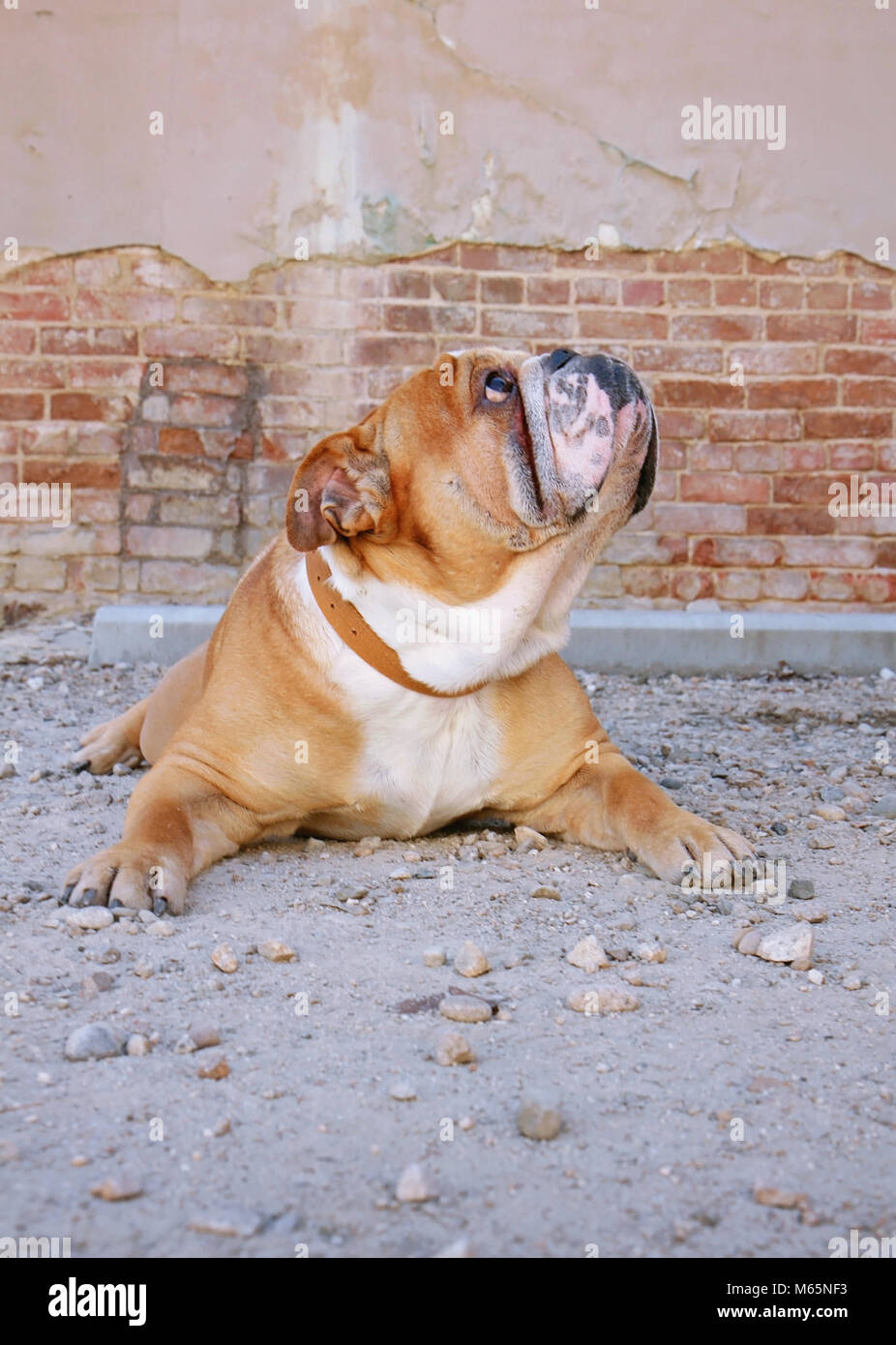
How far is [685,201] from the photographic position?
18.6 feet

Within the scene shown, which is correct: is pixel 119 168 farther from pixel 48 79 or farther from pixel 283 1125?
pixel 283 1125

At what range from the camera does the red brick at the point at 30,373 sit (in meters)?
5.79

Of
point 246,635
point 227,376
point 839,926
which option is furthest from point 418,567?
point 227,376

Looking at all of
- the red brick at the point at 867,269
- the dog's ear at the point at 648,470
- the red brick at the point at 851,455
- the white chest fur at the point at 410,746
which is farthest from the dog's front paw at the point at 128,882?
the red brick at the point at 867,269

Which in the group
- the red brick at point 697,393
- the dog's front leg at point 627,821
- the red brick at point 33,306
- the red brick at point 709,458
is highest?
the red brick at point 33,306

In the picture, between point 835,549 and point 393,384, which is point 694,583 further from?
point 393,384

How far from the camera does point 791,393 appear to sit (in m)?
5.79

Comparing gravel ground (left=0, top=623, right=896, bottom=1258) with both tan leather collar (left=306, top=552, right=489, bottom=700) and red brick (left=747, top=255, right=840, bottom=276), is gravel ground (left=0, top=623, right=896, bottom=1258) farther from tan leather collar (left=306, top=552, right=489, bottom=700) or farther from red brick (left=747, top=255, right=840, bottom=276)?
red brick (left=747, top=255, right=840, bottom=276)

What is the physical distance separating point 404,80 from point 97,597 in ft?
8.27

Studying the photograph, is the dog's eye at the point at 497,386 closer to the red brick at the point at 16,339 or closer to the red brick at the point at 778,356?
the red brick at the point at 778,356

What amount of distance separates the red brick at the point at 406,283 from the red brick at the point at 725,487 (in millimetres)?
1365

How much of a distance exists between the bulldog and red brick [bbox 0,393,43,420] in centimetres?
289

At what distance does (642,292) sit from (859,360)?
0.97 metres

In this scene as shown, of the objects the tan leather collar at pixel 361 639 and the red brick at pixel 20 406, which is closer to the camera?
the tan leather collar at pixel 361 639
